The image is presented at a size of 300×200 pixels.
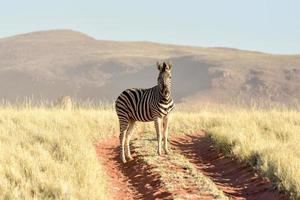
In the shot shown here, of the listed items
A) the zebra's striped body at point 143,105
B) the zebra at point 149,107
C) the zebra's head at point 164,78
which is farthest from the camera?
the zebra's striped body at point 143,105

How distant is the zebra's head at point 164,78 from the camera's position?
616 inches

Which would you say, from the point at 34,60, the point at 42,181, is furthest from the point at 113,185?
the point at 34,60

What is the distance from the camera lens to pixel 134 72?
106125 millimetres

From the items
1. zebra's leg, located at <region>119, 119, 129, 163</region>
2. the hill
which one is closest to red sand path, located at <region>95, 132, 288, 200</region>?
zebra's leg, located at <region>119, 119, 129, 163</region>

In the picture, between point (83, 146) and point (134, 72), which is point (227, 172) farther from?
point (134, 72)

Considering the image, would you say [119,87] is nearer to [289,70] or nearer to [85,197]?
[289,70]

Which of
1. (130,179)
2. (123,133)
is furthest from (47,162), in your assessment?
(123,133)

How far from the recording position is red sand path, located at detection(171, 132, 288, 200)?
12.6m

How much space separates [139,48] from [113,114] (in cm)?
11620

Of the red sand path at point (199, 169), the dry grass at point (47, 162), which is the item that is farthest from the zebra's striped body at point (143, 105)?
the dry grass at point (47, 162)

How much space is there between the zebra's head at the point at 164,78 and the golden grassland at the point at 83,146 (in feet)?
7.41

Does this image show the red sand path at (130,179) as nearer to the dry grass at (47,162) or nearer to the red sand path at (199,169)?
the red sand path at (199,169)

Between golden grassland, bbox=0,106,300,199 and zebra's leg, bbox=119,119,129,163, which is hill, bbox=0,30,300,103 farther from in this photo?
zebra's leg, bbox=119,119,129,163

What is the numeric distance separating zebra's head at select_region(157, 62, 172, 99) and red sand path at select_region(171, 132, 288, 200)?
1.97m
